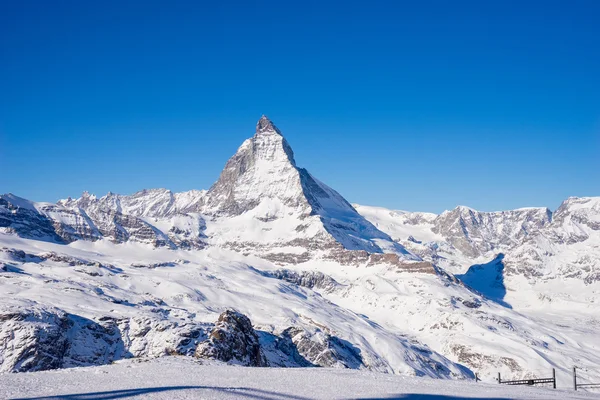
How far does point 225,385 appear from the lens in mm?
23922

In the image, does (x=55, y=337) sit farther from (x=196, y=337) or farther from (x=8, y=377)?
(x=8, y=377)

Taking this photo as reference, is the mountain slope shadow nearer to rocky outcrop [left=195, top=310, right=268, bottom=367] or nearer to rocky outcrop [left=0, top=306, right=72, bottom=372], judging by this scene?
rocky outcrop [left=195, top=310, right=268, bottom=367]

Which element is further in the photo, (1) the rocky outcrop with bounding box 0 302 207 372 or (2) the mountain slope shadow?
(1) the rocky outcrop with bounding box 0 302 207 372

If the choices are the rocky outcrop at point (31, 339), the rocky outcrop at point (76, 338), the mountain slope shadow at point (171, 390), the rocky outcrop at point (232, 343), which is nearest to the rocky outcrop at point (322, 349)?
the rocky outcrop at point (76, 338)

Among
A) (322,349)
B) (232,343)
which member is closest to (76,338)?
(232,343)

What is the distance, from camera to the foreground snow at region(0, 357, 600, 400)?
68.4 feet

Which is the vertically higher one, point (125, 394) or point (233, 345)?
point (125, 394)

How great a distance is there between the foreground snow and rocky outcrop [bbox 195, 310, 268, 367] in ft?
115

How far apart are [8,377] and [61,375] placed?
2457 mm

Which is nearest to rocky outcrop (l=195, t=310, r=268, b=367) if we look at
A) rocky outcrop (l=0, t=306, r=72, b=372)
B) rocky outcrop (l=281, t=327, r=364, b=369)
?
rocky outcrop (l=0, t=306, r=72, b=372)

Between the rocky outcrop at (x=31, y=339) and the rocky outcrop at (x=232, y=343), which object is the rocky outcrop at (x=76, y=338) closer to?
the rocky outcrop at (x=31, y=339)

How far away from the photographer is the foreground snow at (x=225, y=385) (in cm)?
2086

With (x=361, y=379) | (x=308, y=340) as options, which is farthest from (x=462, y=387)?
(x=308, y=340)

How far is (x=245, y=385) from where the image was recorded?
79.2ft
